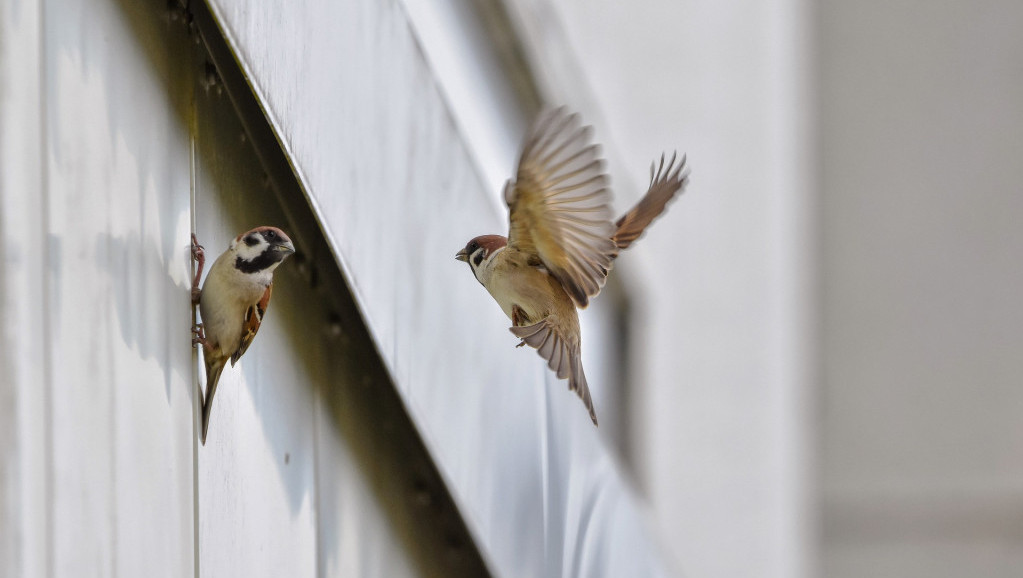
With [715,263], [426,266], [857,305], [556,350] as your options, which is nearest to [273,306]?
[426,266]

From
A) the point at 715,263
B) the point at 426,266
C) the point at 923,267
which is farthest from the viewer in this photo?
the point at 923,267

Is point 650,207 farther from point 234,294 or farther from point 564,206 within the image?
point 234,294

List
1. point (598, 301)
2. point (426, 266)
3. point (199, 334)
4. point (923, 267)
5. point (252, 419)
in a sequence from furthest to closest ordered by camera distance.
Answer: point (923, 267), point (598, 301), point (426, 266), point (252, 419), point (199, 334)

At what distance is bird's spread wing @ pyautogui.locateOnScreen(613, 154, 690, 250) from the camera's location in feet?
1.85

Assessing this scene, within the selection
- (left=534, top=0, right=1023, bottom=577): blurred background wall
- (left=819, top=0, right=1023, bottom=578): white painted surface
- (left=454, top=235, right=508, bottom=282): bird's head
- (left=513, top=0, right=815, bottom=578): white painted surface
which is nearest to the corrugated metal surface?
Result: (left=454, top=235, right=508, bottom=282): bird's head

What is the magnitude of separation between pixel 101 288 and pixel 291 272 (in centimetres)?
27

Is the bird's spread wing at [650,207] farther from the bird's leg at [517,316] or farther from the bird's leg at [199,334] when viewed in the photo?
the bird's leg at [199,334]

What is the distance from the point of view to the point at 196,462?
599 mm

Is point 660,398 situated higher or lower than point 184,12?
lower

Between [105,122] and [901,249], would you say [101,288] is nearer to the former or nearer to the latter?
[105,122]

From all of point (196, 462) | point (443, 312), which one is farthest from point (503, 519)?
point (196, 462)

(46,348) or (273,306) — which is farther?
(273,306)

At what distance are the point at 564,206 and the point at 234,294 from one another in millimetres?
164

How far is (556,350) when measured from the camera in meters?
0.49
